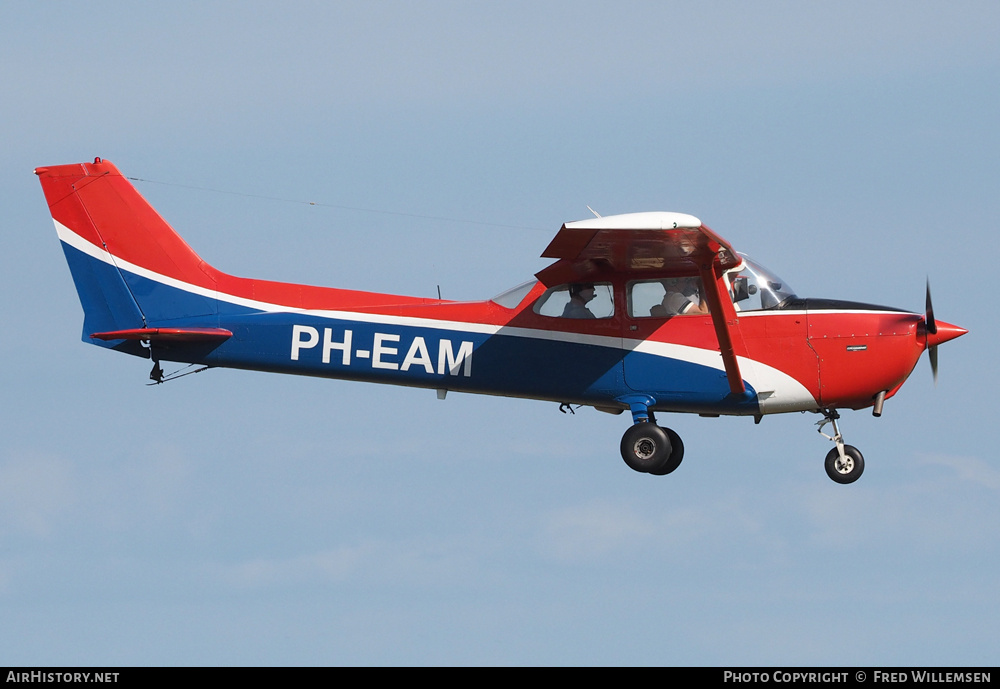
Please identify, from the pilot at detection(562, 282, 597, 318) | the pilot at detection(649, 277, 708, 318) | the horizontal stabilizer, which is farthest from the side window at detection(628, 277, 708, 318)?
the horizontal stabilizer

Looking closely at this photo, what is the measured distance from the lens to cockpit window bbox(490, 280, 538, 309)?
19484mm

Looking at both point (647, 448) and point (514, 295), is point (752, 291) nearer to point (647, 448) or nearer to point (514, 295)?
point (647, 448)

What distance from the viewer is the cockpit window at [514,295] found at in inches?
767

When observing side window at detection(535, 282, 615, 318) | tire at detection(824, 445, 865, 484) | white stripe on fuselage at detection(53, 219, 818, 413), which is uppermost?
side window at detection(535, 282, 615, 318)

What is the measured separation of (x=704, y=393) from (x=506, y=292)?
2836mm

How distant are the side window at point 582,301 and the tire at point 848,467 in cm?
327

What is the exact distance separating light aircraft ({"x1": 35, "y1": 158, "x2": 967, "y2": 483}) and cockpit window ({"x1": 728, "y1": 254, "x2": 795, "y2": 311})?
0.06 ft

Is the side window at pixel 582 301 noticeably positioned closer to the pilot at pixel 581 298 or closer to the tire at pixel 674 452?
the pilot at pixel 581 298

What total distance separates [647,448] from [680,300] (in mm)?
1894

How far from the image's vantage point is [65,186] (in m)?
20.7

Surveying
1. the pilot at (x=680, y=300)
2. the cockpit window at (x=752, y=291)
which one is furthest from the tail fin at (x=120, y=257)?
the cockpit window at (x=752, y=291)

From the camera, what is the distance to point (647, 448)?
19.0 meters

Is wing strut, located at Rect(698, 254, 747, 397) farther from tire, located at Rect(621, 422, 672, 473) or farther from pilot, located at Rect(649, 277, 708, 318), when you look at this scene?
tire, located at Rect(621, 422, 672, 473)

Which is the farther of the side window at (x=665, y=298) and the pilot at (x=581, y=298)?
the pilot at (x=581, y=298)
